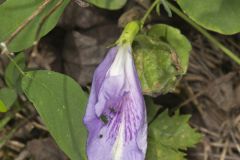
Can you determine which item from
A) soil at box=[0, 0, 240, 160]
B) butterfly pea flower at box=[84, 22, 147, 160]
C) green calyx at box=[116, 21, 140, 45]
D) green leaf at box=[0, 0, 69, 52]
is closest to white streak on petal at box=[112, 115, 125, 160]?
butterfly pea flower at box=[84, 22, 147, 160]

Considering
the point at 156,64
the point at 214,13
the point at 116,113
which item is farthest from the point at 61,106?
the point at 214,13

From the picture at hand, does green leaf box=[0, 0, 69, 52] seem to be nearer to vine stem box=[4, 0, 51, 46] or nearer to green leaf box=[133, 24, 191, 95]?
vine stem box=[4, 0, 51, 46]

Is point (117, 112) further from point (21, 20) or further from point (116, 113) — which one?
point (21, 20)

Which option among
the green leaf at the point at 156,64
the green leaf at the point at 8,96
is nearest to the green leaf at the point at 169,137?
the green leaf at the point at 156,64

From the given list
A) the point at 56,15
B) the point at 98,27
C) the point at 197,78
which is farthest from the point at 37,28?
the point at 197,78

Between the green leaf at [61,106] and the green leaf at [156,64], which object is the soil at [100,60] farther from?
the green leaf at [61,106]

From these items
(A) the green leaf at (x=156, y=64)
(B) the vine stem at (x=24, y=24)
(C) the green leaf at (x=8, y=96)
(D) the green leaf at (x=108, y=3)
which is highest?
(B) the vine stem at (x=24, y=24)
